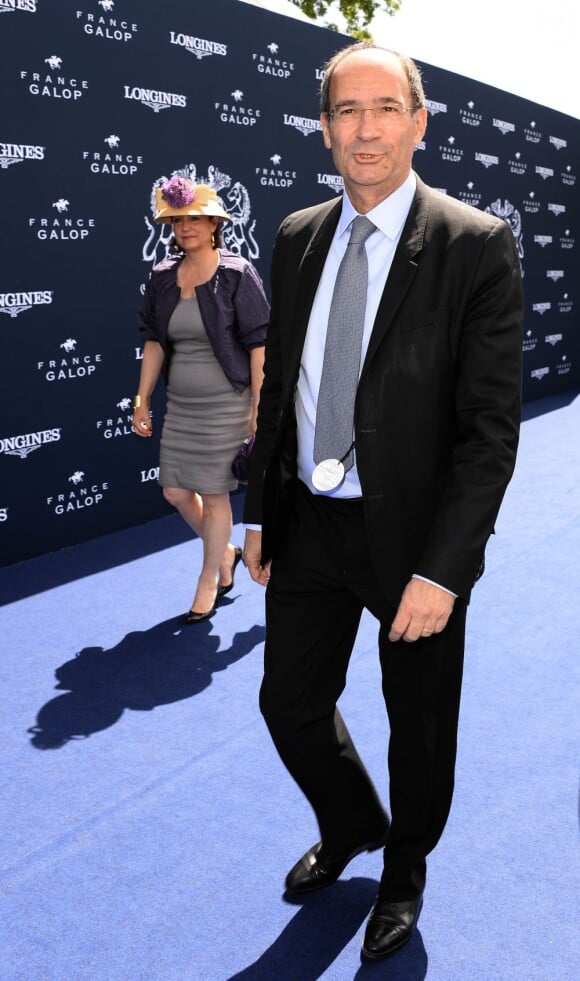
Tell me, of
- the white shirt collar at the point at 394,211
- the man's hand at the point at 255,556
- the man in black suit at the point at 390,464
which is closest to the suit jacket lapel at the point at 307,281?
the man in black suit at the point at 390,464

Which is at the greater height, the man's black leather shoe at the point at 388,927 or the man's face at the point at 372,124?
the man's face at the point at 372,124

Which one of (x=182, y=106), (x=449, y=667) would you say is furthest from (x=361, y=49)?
(x=182, y=106)

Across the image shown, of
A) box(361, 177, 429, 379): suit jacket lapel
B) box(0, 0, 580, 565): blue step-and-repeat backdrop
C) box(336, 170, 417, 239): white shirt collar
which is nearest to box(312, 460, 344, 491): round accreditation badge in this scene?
box(361, 177, 429, 379): suit jacket lapel

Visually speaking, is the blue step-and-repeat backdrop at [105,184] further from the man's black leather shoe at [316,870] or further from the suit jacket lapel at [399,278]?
the suit jacket lapel at [399,278]

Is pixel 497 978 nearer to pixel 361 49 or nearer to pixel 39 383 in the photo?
pixel 361 49

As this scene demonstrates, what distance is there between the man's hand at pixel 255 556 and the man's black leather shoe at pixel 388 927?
778mm

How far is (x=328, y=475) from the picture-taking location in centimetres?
200

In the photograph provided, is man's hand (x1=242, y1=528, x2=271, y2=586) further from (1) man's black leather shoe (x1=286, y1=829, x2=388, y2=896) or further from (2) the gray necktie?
(1) man's black leather shoe (x1=286, y1=829, x2=388, y2=896)

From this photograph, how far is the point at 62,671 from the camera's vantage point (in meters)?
3.69

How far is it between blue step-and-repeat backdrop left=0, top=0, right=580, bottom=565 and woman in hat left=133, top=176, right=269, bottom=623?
1032 millimetres

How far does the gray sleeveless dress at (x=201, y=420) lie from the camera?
3.96 meters

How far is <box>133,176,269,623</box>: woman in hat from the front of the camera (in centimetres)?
381

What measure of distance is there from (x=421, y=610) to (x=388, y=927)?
810 millimetres

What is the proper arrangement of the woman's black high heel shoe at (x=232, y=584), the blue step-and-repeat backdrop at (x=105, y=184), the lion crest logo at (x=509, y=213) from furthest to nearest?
the lion crest logo at (x=509, y=213) → the blue step-and-repeat backdrop at (x=105, y=184) → the woman's black high heel shoe at (x=232, y=584)
